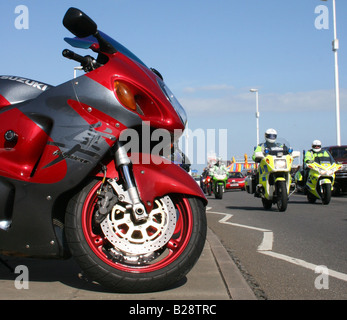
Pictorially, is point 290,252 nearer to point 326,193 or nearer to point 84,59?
point 84,59

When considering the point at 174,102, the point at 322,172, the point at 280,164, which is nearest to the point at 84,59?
the point at 174,102

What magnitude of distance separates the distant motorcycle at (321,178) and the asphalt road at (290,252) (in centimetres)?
361

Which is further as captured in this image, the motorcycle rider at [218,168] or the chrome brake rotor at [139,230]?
the motorcycle rider at [218,168]

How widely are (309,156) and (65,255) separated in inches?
495

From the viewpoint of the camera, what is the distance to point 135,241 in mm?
3717

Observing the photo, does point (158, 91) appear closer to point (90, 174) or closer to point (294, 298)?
point (90, 174)

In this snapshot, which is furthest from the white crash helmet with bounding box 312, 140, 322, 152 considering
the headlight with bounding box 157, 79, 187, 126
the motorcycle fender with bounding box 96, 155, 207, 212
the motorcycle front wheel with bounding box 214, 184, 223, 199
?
the motorcycle fender with bounding box 96, 155, 207, 212

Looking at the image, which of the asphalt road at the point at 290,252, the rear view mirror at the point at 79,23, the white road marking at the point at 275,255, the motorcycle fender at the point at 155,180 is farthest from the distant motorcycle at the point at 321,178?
the rear view mirror at the point at 79,23

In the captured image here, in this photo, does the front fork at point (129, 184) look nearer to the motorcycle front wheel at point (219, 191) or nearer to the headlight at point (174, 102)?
the headlight at point (174, 102)

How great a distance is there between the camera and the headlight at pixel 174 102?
3.99m

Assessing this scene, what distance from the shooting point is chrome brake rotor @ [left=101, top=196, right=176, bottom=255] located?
370 cm

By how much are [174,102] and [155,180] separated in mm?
630

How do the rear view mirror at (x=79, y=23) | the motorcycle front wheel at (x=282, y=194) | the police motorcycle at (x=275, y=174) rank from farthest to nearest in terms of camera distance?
the police motorcycle at (x=275, y=174) → the motorcycle front wheel at (x=282, y=194) → the rear view mirror at (x=79, y=23)
